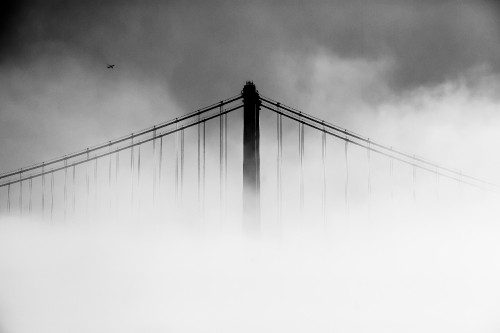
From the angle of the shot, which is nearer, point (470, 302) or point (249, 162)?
point (249, 162)

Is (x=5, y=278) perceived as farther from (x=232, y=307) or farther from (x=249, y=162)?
(x=249, y=162)

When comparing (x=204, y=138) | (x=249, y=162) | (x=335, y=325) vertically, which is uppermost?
(x=204, y=138)

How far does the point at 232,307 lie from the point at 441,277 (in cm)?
1027

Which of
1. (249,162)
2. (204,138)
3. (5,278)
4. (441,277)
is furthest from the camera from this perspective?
(5,278)

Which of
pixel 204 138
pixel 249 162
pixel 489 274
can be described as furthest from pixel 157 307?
pixel 489 274

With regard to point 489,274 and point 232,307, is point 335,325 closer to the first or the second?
point 232,307

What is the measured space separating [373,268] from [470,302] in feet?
15.6

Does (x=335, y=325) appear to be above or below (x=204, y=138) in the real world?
below

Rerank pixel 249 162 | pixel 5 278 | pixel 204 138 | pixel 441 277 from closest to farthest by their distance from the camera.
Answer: pixel 249 162 < pixel 204 138 < pixel 441 277 < pixel 5 278

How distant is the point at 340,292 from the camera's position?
30562 millimetres

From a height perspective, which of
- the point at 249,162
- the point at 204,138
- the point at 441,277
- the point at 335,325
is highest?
the point at 204,138

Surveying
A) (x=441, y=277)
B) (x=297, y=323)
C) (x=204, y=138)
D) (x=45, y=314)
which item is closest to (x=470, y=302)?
(x=441, y=277)

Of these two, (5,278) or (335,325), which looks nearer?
(335,325)

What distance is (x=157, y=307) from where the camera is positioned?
1213 inches
